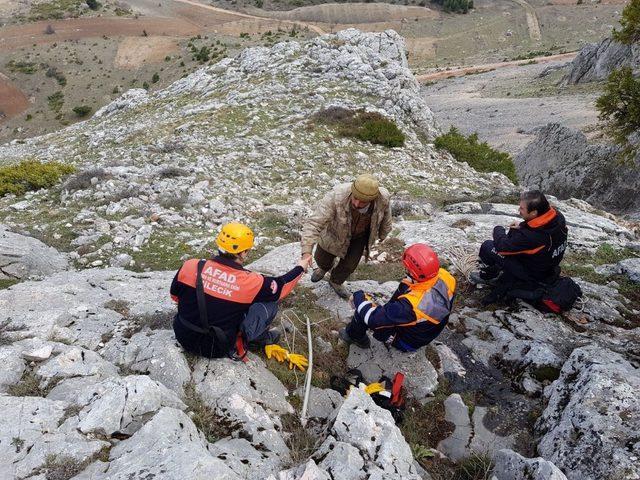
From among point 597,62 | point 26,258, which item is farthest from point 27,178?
point 597,62

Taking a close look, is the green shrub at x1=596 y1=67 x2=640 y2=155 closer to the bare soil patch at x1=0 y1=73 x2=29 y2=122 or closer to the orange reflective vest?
the orange reflective vest

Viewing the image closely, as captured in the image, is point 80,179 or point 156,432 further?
point 80,179

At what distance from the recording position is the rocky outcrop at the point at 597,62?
34281 millimetres

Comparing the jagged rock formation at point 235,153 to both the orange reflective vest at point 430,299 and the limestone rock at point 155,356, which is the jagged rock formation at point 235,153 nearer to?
the limestone rock at point 155,356

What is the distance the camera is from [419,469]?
3.96 m

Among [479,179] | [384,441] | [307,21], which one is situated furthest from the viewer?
[307,21]

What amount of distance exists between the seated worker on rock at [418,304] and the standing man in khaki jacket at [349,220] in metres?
1.01

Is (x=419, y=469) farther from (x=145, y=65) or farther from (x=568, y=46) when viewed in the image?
(x=568, y=46)

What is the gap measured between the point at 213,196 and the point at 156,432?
9.13m

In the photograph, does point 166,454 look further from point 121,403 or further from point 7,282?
point 7,282

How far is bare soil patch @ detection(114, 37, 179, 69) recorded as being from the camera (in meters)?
58.3

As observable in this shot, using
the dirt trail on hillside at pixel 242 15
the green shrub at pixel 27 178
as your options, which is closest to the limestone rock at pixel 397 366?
the green shrub at pixel 27 178

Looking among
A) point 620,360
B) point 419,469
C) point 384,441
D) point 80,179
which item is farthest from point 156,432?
point 80,179

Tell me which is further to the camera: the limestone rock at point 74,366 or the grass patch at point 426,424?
the grass patch at point 426,424
